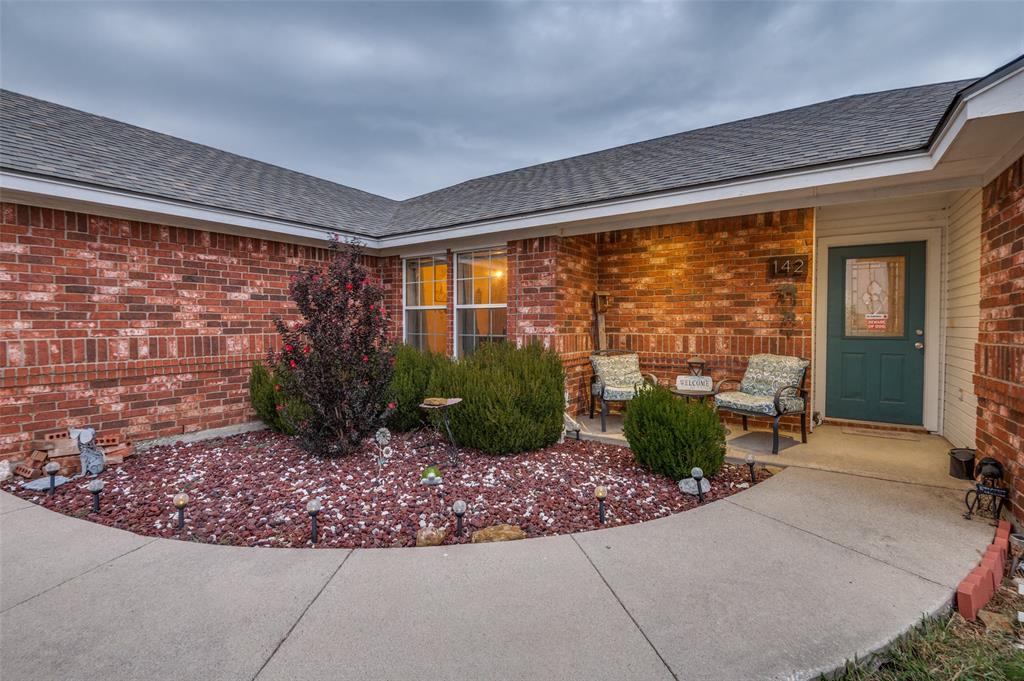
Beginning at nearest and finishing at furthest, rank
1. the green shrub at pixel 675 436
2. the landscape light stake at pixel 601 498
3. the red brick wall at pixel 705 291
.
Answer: the landscape light stake at pixel 601 498 < the green shrub at pixel 675 436 < the red brick wall at pixel 705 291

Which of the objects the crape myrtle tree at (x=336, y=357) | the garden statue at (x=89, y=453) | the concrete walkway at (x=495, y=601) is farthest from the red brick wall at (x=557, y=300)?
the garden statue at (x=89, y=453)

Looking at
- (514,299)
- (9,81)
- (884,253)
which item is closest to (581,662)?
(514,299)

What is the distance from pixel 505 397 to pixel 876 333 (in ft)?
16.0

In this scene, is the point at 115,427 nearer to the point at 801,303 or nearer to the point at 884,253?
the point at 801,303

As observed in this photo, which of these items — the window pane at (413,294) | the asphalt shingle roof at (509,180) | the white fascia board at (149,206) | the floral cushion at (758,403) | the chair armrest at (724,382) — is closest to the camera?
the white fascia board at (149,206)

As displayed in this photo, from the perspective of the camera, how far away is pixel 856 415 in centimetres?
561

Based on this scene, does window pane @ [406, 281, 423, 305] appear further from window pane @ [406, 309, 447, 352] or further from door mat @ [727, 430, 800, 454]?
door mat @ [727, 430, 800, 454]

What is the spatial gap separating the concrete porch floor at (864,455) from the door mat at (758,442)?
0.08m

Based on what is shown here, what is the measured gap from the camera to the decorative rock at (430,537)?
8.84 feet

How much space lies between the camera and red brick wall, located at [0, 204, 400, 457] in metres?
4.13

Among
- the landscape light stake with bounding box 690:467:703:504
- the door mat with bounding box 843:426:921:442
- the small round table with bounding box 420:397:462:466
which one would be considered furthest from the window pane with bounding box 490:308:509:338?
the door mat with bounding box 843:426:921:442

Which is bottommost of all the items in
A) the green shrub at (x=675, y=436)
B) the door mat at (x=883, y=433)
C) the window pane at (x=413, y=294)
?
the door mat at (x=883, y=433)

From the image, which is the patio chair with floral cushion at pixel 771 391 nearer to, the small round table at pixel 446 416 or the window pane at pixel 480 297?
the small round table at pixel 446 416

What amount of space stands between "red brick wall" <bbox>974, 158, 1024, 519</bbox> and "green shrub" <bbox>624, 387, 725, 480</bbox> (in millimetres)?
1781
